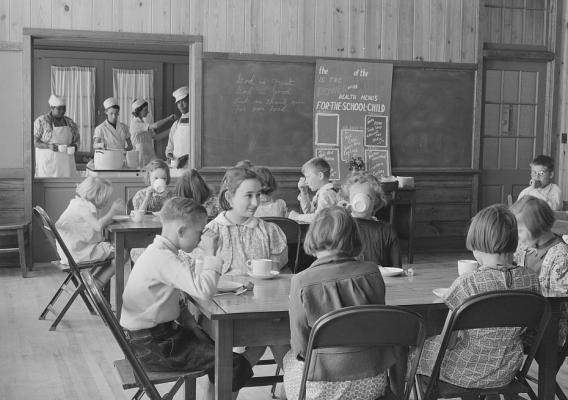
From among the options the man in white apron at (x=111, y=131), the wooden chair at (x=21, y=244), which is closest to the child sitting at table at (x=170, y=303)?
the wooden chair at (x=21, y=244)

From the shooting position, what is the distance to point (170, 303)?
112 inches

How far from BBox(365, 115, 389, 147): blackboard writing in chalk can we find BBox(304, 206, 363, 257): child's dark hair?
5359 mm

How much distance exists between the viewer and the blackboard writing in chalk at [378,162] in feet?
25.6

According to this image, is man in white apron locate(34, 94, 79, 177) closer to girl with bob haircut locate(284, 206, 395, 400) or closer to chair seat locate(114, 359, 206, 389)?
chair seat locate(114, 359, 206, 389)

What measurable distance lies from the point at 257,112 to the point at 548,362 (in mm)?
4916

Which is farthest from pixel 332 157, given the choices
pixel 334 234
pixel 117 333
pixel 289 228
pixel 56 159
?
pixel 117 333


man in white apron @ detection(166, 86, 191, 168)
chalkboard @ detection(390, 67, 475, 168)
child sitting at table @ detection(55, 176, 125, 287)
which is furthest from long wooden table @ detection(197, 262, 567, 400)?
man in white apron @ detection(166, 86, 191, 168)

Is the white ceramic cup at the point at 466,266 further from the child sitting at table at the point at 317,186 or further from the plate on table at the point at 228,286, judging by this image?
the child sitting at table at the point at 317,186

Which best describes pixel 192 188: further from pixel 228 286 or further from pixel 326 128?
pixel 326 128

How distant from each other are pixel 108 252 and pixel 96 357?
998mm

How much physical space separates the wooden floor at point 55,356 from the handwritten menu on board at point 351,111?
3080 mm

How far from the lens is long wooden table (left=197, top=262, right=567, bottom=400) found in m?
2.51

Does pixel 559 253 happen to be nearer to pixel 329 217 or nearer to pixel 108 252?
pixel 329 217

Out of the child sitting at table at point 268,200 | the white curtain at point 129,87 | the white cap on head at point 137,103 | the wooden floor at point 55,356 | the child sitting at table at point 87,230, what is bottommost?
the wooden floor at point 55,356
